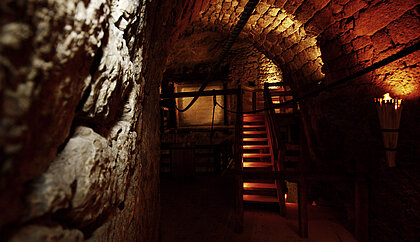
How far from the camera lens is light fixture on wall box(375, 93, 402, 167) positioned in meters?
2.56

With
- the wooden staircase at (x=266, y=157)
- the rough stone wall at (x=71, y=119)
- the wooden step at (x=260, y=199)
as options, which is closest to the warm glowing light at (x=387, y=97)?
the wooden staircase at (x=266, y=157)

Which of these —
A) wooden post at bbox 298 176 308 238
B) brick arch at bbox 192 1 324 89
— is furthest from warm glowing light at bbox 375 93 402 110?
wooden post at bbox 298 176 308 238

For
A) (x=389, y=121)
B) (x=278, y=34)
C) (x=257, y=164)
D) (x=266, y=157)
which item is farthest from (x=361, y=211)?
(x=278, y=34)

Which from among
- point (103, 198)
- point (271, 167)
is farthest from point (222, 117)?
A: point (103, 198)

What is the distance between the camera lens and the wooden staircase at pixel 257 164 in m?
4.43

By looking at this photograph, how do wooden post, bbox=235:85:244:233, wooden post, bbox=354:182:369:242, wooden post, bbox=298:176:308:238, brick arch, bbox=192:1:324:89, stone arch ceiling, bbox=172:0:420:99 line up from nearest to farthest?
stone arch ceiling, bbox=172:0:420:99
wooden post, bbox=354:182:369:242
wooden post, bbox=298:176:308:238
wooden post, bbox=235:85:244:233
brick arch, bbox=192:1:324:89

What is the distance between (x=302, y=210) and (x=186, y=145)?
162 inches

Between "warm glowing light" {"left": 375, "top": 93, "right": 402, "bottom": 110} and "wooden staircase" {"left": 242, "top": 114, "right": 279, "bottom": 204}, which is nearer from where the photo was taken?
"warm glowing light" {"left": 375, "top": 93, "right": 402, "bottom": 110}

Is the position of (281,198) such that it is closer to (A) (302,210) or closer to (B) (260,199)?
(B) (260,199)

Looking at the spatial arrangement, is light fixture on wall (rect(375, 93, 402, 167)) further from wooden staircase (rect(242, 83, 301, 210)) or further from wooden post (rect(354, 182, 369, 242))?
wooden staircase (rect(242, 83, 301, 210))

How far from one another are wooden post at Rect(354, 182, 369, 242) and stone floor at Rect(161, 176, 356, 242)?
17 centimetres

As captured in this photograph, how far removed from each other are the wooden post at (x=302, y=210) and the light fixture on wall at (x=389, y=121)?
1.22 meters

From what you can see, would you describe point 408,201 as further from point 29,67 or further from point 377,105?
point 29,67

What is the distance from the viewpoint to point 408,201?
8.52ft
